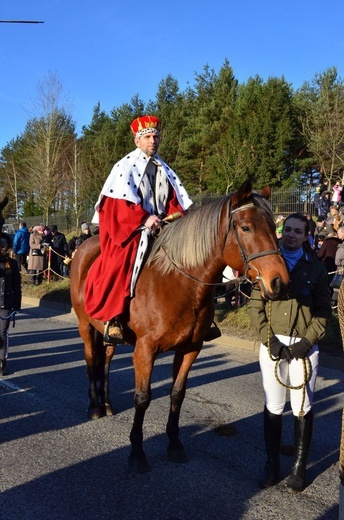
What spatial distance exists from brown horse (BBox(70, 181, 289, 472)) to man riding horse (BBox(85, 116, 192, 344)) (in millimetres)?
124

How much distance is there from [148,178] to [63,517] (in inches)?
110

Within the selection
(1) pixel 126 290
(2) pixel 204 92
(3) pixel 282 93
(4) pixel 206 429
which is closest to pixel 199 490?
(4) pixel 206 429

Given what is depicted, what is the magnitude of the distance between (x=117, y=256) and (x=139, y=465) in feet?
5.53

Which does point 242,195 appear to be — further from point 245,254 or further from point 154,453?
point 154,453

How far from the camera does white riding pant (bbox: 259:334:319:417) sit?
12.0 feet

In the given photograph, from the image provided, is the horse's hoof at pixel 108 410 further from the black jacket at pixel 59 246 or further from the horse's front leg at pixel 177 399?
the black jacket at pixel 59 246

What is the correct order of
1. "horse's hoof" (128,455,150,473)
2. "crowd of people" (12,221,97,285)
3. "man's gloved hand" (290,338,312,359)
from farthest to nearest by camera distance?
"crowd of people" (12,221,97,285)
"horse's hoof" (128,455,150,473)
"man's gloved hand" (290,338,312,359)

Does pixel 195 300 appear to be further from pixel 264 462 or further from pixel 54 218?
pixel 54 218

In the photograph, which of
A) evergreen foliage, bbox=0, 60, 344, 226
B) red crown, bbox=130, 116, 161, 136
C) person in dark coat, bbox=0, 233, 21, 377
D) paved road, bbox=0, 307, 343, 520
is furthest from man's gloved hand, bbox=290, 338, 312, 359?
evergreen foliage, bbox=0, 60, 344, 226

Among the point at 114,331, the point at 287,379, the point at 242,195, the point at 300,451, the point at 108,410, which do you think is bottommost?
the point at 108,410

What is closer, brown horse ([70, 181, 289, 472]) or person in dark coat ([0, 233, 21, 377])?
brown horse ([70, 181, 289, 472])

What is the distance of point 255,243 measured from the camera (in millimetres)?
3439

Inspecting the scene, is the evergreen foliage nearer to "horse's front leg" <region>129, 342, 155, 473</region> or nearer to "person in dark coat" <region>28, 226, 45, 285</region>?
"person in dark coat" <region>28, 226, 45, 285</region>

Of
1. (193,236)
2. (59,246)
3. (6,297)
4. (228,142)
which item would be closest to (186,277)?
(193,236)
